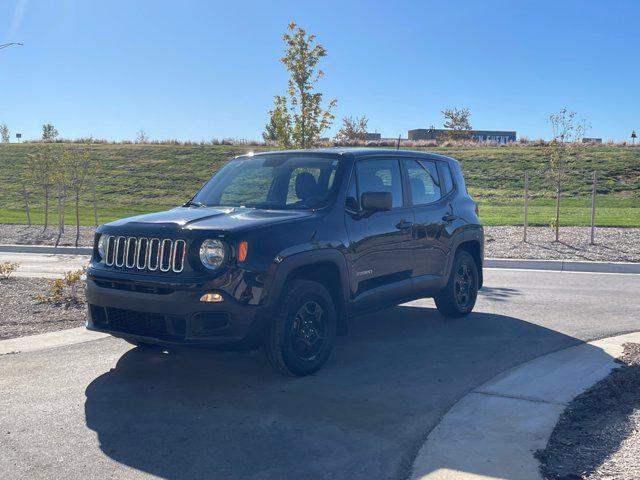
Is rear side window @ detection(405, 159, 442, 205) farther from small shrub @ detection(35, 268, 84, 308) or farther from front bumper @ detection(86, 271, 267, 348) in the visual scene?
small shrub @ detection(35, 268, 84, 308)

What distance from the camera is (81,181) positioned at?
2058cm

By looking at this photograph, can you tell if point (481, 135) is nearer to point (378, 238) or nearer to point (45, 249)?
point (45, 249)

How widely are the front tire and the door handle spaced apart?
1.32 m

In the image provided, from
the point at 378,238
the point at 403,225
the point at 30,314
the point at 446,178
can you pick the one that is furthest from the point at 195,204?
the point at 30,314

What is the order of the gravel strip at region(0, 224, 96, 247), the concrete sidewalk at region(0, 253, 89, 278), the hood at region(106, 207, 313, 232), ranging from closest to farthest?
the hood at region(106, 207, 313, 232) < the concrete sidewalk at region(0, 253, 89, 278) < the gravel strip at region(0, 224, 96, 247)

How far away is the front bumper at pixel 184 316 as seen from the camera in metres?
5.38

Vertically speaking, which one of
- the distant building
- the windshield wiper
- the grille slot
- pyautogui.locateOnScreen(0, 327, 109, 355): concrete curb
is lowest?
pyautogui.locateOnScreen(0, 327, 109, 355): concrete curb

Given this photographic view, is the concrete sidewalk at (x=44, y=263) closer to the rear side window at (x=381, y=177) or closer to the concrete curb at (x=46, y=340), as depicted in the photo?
the concrete curb at (x=46, y=340)

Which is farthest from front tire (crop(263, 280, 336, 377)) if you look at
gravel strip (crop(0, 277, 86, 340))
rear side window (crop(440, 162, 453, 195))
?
gravel strip (crop(0, 277, 86, 340))

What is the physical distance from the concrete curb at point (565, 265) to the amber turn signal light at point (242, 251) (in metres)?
9.24

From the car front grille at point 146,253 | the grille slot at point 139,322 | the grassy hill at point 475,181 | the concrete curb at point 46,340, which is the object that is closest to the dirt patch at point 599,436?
the grille slot at point 139,322

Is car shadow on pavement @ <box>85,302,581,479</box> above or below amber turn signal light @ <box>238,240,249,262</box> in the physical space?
below

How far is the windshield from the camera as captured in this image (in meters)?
6.60

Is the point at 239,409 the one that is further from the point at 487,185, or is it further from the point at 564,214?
the point at 487,185
